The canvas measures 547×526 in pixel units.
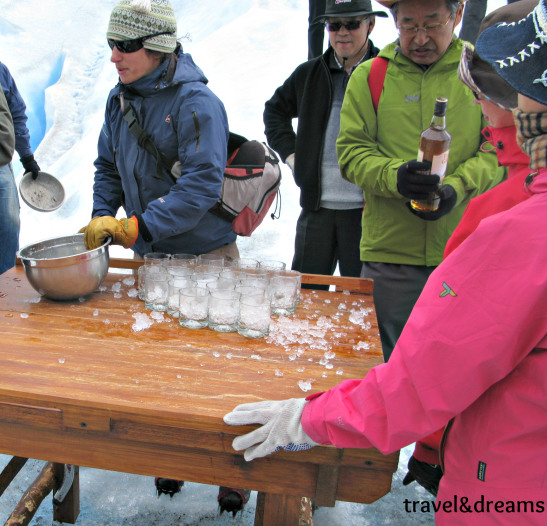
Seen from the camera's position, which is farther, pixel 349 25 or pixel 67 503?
pixel 349 25

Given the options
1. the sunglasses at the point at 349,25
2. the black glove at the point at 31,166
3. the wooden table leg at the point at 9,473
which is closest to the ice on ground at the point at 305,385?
the wooden table leg at the point at 9,473

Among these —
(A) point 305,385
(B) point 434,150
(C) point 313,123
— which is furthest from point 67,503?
(C) point 313,123

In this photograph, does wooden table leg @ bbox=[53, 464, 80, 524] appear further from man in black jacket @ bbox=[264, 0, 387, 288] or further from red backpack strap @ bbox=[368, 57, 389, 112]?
red backpack strap @ bbox=[368, 57, 389, 112]

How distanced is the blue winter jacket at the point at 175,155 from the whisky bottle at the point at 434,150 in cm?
96

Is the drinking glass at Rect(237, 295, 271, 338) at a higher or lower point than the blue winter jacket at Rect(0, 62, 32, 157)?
lower

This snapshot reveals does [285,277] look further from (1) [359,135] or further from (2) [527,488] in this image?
(2) [527,488]

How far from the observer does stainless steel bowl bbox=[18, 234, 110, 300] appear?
184 centimetres

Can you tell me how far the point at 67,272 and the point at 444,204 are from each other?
1.71 m

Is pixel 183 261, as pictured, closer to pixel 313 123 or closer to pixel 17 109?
pixel 313 123

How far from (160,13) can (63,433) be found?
6.37ft

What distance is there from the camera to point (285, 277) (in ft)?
6.54

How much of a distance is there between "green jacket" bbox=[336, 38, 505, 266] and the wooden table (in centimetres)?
94

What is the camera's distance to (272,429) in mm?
1182

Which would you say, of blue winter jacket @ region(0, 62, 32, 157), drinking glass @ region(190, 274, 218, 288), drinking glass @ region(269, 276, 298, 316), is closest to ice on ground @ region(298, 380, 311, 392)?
drinking glass @ region(269, 276, 298, 316)
